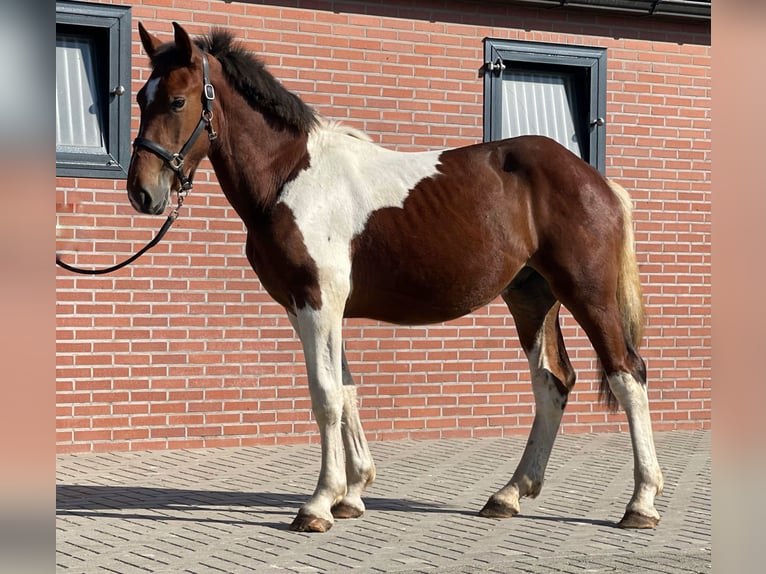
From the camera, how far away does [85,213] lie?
8.19 m

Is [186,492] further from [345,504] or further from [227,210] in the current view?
[227,210]

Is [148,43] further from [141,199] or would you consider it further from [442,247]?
[442,247]

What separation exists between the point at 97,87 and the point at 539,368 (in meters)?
4.48

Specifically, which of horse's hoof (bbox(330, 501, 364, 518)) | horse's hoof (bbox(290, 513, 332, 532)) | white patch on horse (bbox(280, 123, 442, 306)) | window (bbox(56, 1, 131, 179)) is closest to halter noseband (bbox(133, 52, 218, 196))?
white patch on horse (bbox(280, 123, 442, 306))

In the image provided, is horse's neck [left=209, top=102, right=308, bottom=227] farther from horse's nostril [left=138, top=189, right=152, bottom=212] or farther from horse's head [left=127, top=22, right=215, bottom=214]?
horse's nostril [left=138, top=189, right=152, bottom=212]

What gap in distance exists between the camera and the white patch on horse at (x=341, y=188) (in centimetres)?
557

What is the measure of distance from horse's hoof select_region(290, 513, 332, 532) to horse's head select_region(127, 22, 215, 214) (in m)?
→ 1.78

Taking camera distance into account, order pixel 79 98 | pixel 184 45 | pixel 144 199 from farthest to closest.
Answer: pixel 79 98 < pixel 184 45 < pixel 144 199

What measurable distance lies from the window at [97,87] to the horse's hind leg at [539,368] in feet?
12.2

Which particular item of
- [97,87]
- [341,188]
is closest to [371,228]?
[341,188]

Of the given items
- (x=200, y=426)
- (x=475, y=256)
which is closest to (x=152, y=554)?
(x=475, y=256)

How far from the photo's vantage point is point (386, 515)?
5887 mm

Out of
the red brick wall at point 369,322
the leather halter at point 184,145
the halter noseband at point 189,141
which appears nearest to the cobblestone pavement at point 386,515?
the red brick wall at point 369,322

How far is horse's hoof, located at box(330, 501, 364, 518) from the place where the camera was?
5.76 meters
